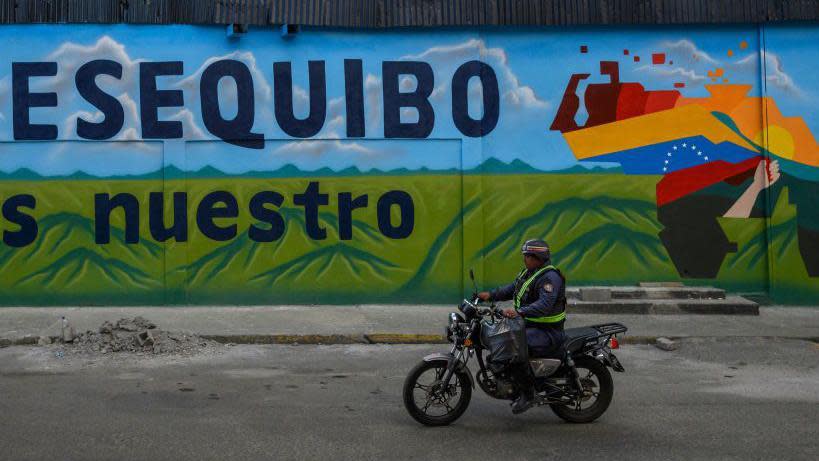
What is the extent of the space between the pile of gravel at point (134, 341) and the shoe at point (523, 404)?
15.7 ft

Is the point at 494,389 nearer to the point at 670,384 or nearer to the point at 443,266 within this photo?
the point at 670,384

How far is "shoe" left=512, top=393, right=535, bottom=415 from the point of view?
7660 mm

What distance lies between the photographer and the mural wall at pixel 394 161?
14.5m

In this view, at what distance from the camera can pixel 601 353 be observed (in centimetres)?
780

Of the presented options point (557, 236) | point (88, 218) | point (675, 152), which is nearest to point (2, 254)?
point (88, 218)

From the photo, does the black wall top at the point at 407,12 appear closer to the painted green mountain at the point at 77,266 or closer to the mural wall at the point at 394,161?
the mural wall at the point at 394,161

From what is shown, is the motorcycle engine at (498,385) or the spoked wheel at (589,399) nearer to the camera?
the motorcycle engine at (498,385)

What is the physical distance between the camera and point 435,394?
7.68m

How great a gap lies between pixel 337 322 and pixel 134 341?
3.06m

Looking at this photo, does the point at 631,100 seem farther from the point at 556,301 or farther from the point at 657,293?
the point at 556,301

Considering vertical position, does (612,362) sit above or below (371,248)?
below

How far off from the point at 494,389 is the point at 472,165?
7.38 metres

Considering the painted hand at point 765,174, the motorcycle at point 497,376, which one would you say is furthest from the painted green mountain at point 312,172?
the motorcycle at point 497,376

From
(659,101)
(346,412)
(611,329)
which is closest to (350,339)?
(346,412)
